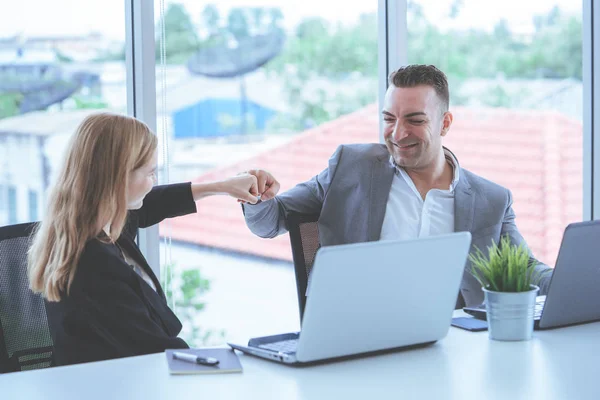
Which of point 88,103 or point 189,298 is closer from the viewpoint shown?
point 88,103

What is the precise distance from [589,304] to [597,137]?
1935mm

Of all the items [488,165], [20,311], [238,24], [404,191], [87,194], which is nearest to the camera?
[87,194]

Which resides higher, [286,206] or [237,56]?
[237,56]

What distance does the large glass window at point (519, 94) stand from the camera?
3.62 meters

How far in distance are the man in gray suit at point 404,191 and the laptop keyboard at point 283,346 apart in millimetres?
814

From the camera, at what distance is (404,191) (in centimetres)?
283

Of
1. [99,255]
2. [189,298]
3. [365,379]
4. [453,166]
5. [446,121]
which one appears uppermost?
[446,121]

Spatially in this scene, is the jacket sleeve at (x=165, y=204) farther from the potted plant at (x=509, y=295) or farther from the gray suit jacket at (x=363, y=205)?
the potted plant at (x=509, y=295)

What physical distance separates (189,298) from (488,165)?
1.46 meters

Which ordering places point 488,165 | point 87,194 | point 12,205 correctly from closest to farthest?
point 87,194 < point 12,205 < point 488,165

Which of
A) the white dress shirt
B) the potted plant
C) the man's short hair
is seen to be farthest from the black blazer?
the man's short hair

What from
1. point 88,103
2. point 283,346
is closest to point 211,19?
point 88,103

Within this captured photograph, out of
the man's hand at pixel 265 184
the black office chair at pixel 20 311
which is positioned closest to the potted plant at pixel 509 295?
the man's hand at pixel 265 184

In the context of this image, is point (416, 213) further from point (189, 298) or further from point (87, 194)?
point (87, 194)
